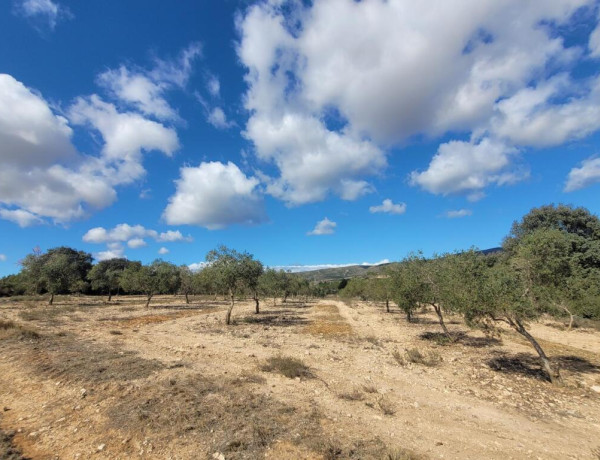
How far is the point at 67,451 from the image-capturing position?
23.6 ft

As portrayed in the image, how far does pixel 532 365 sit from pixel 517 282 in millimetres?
5184

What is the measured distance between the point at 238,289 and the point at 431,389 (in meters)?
23.5

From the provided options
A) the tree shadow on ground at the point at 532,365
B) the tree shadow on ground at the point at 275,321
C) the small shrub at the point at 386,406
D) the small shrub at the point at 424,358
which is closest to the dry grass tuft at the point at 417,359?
the small shrub at the point at 424,358

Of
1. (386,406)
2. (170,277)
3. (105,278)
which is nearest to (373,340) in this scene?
(386,406)

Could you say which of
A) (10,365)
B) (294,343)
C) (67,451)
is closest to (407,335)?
(294,343)

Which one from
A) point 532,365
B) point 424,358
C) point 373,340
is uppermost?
point 373,340

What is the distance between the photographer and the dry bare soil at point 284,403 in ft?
24.3

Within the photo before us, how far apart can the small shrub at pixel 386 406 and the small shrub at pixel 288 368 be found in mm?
3501

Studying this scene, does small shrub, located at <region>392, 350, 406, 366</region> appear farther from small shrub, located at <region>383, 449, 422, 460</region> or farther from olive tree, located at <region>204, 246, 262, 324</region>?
olive tree, located at <region>204, 246, 262, 324</region>

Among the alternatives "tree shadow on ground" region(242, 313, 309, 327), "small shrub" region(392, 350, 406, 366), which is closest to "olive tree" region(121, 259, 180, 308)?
"tree shadow on ground" region(242, 313, 309, 327)

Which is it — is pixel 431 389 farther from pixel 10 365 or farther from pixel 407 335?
pixel 10 365

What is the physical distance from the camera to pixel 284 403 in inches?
388

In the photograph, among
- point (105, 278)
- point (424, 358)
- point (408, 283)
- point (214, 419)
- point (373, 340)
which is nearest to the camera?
point (214, 419)

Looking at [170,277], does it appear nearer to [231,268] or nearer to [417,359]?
[231,268]
